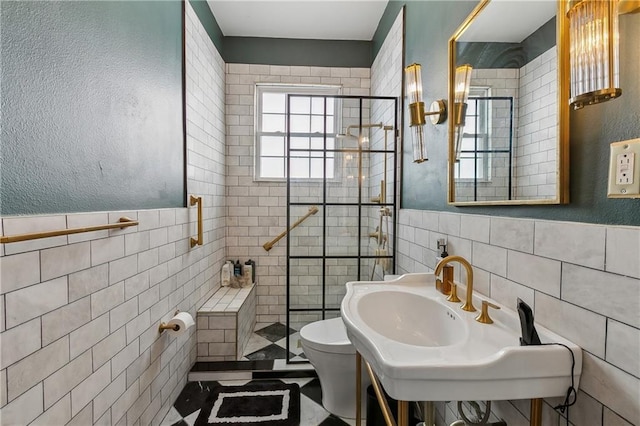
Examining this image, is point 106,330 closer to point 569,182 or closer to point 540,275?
point 540,275

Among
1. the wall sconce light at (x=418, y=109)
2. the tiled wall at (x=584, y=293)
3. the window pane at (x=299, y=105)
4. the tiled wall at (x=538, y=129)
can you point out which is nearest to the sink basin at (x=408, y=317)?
the tiled wall at (x=584, y=293)

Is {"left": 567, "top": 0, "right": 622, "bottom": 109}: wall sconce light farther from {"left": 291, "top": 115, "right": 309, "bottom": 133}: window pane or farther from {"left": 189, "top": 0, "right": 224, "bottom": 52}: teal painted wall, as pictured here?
{"left": 189, "top": 0, "right": 224, "bottom": 52}: teal painted wall

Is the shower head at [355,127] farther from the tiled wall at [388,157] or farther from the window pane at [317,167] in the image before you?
the window pane at [317,167]

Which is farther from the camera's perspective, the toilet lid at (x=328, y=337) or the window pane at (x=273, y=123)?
the window pane at (x=273, y=123)

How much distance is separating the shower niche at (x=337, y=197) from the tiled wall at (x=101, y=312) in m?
0.76

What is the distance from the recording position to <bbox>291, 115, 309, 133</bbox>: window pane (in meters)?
2.33

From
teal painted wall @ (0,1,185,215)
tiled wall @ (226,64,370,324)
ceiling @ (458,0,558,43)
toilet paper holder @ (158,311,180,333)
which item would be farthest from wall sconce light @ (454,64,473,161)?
tiled wall @ (226,64,370,324)

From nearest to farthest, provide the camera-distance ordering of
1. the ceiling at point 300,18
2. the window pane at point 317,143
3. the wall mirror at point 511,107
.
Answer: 1. the wall mirror at point 511,107
2. the window pane at point 317,143
3. the ceiling at point 300,18

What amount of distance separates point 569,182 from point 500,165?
344 millimetres

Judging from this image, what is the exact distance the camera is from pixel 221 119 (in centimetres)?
300

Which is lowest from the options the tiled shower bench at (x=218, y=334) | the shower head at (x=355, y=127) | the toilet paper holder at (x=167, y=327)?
the tiled shower bench at (x=218, y=334)

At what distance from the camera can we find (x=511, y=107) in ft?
3.67

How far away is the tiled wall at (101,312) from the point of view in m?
0.89

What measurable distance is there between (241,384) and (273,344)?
0.58 metres
